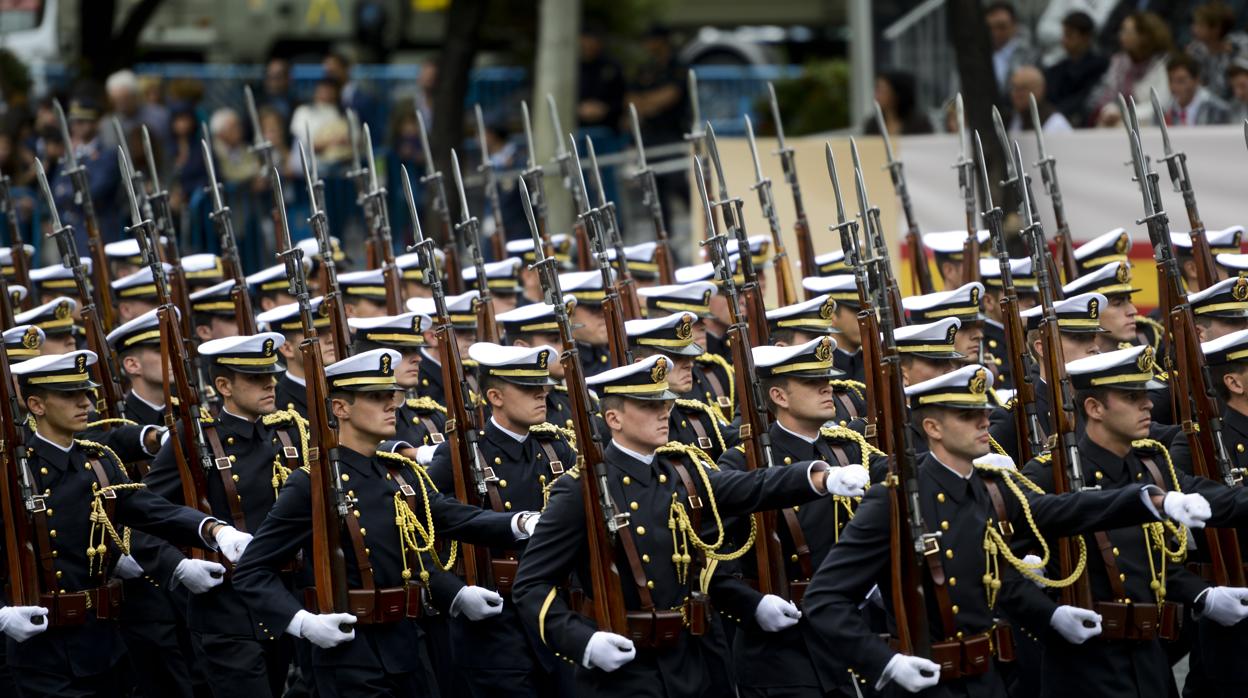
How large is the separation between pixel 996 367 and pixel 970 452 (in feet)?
11.6

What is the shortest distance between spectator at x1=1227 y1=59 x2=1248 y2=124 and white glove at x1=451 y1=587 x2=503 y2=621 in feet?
24.9

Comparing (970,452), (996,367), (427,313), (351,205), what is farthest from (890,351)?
(351,205)

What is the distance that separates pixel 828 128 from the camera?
21703mm

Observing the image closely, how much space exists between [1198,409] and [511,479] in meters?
2.93

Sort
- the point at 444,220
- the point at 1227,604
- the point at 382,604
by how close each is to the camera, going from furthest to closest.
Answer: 1. the point at 444,220
2. the point at 382,604
3. the point at 1227,604

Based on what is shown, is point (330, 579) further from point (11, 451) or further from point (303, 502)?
point (11, 451)

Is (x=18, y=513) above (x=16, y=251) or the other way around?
the other way around

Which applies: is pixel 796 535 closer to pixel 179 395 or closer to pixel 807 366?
pixel 807 366

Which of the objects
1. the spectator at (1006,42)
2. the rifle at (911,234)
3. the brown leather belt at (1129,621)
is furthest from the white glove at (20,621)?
the spectator at (1006,42)

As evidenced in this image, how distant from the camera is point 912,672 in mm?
6445

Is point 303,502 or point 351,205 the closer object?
point 303,502

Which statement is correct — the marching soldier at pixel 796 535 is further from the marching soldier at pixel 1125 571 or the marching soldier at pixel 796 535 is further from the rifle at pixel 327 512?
the rifle at pixel 327 512

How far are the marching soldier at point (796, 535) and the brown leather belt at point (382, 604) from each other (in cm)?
120

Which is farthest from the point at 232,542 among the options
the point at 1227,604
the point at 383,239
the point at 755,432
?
the point at 383,239
